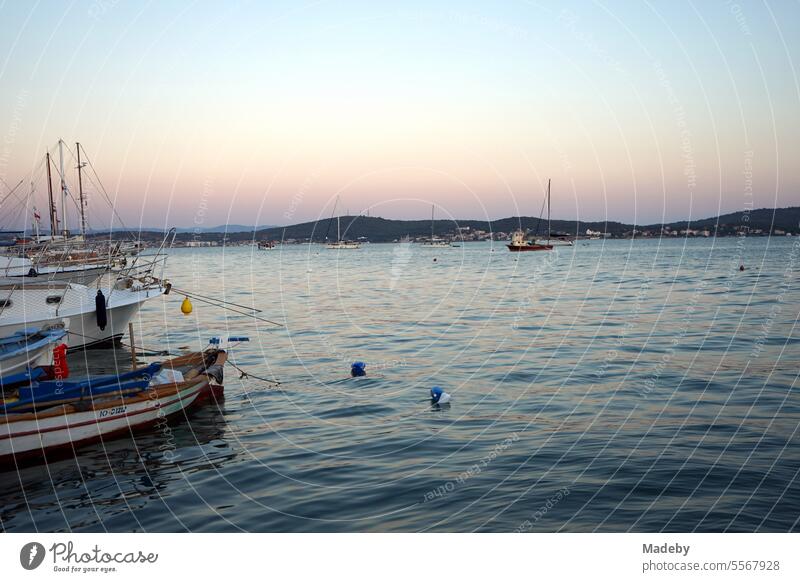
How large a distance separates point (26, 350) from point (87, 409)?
22.6 feet

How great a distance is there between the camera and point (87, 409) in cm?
1714

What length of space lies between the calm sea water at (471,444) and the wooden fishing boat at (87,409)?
555mm

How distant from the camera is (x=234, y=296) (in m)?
63.8

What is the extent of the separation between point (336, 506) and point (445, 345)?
1999cm

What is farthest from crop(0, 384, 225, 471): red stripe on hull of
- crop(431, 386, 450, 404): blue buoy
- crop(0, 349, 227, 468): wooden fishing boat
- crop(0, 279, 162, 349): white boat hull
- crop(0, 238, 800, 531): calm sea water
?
crop(0, 279, 162, 349): white boat hull

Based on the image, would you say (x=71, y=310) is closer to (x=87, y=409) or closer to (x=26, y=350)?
(x=26, y=350)

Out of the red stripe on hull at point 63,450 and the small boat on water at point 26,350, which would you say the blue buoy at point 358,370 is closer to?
the red stripe on hull at point 63,450

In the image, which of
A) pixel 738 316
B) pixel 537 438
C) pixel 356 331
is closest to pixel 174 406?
pixel 537 438

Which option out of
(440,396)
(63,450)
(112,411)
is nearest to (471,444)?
(440,396)

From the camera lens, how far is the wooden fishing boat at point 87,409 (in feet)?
52.6

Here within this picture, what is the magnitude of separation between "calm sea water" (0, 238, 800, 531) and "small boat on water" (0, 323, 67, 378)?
16.2 ft

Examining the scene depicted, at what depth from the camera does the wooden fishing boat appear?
16.0m

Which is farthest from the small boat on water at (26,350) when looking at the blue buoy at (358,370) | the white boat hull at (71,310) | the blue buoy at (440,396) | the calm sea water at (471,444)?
the blue buoy at (440,396)
